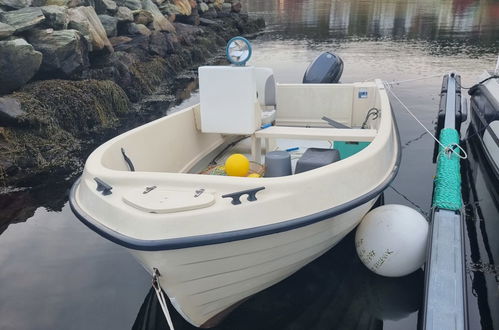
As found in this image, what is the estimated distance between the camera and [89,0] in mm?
11758

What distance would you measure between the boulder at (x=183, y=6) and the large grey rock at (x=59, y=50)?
9.69 metres

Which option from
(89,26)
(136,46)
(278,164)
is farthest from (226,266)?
(136,46)

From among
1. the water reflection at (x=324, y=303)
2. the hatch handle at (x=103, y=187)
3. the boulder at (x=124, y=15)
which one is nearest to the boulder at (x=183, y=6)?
the boulder at (x=124, y=15)

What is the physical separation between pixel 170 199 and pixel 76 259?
7.17 ft

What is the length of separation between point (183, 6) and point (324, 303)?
16.9 m

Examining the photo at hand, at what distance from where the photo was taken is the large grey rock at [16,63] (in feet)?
23.3

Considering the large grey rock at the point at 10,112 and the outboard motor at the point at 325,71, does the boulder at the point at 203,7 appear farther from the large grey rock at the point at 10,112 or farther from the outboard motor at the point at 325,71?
the outboard motor at the point at 325,71

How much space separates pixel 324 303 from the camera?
3.51m

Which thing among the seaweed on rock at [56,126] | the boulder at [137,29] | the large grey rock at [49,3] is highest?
the large grey rock at [49,3]

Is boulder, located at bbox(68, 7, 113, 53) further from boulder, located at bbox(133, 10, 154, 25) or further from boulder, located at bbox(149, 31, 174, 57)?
boulder, located at bbox(133, 10, 154, 25)

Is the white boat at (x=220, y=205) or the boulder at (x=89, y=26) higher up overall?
the boulder at (x=89, y=26)

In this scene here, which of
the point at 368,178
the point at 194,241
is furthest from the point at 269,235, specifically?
the point at 368,178

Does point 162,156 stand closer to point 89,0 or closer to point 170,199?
point 170,199

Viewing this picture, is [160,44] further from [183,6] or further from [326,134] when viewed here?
[326,134]
